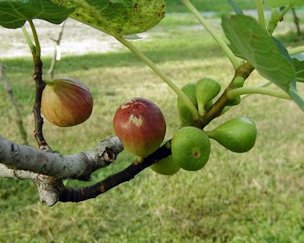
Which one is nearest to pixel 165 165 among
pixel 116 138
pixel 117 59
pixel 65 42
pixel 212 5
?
pixel 116 138

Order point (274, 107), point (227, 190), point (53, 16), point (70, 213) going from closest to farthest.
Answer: point (53, 16)
point (70, 213)
point (227, 190)
point (274, 107)

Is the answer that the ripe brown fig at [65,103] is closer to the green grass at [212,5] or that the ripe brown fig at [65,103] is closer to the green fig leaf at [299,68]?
the green fig leaf at [299,68]

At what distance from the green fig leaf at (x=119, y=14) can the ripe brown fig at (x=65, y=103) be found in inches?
3.5

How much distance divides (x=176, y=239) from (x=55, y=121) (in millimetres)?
2856

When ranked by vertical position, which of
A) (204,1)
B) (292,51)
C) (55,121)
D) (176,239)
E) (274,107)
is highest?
(292,51)

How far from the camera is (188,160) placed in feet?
1.90

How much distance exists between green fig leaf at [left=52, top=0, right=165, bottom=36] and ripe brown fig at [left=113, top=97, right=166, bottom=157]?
7 cm

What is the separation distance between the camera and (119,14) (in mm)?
574

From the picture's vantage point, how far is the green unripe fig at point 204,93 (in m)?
0.61

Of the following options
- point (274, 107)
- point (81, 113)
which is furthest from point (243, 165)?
point (81, 113)

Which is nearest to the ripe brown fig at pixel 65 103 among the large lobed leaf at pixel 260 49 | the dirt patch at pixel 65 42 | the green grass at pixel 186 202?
the large lobed leaf at pixel 260 49

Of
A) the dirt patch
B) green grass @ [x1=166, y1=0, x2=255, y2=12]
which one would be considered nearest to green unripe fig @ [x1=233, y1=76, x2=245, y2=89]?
the dirt patch

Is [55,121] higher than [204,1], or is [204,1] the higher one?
[55,121]

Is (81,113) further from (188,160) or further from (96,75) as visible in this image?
(96,75)
